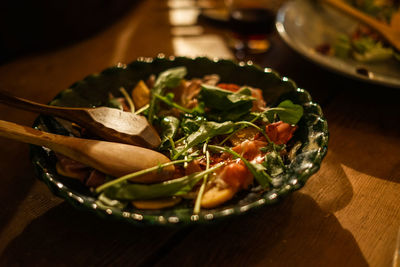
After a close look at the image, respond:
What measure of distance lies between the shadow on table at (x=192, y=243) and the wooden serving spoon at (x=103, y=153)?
145 millimetres

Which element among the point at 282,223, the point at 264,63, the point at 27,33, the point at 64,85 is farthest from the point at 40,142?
the point at 27,33

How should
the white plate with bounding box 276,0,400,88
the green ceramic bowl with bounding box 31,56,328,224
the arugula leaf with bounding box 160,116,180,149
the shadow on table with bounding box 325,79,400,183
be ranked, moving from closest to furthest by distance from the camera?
the green ceramic bowl with bounding box 31,56,328,224 → the arugula leaf with bounding box 160,116,180,149 → the shadow on table with bounding box 325,79,400,183 → the white plate with bounding box 276,0,400,88

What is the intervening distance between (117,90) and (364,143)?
0.82 meters

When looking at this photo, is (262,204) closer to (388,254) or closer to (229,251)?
(229,251)

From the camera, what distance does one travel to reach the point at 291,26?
1580mm

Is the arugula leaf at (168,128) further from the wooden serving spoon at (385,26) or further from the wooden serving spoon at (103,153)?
the wooden serving spoon at (385,26)

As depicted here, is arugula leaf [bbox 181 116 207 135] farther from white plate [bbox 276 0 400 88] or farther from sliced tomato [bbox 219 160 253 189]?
white plate [bbox 276 0 400 88]

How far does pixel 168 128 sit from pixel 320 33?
3.49 feet

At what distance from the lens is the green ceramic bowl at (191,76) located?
693 mm

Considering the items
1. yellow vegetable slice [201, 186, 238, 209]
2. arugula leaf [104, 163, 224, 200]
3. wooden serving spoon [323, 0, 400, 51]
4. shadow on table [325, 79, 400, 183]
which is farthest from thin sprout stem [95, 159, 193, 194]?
wooden serving spoon [323, 0, 400, 51]

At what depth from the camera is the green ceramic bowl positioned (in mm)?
693

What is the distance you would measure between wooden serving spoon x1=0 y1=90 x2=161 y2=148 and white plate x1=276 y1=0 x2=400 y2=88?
743 millimetres

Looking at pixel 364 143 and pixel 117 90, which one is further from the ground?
pixel 117 90

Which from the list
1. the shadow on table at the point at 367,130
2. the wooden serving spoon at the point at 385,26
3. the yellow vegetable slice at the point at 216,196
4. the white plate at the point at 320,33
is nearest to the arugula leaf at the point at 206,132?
the yellow vegetable slice at the point at 216,196
